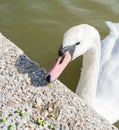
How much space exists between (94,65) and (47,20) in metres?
2.22

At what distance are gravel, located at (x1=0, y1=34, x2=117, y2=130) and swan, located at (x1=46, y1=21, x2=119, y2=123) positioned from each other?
0.47 feet

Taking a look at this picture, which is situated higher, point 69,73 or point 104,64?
point 104,64

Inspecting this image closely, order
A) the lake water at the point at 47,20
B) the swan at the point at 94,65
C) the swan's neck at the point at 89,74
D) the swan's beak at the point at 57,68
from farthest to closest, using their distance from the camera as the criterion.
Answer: the lake water at the point at 47,20 < the swan's neck at the point at 89,74 < the swan at the point at 94,65 < the swan's beak at the point at 57,68

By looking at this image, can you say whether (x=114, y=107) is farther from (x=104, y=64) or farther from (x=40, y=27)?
(x=40, y=27)

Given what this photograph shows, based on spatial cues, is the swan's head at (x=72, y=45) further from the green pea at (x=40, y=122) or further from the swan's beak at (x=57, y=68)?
the green pea at (x=40, y=122)

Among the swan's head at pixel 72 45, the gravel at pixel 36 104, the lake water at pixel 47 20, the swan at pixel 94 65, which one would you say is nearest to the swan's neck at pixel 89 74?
the swan at pixel 94 65

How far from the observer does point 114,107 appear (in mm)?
4820

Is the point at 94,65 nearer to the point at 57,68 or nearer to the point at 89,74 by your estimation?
the point at 89,74

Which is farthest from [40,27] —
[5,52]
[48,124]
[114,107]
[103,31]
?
[48,124]

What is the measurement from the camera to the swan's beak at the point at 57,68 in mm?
3374

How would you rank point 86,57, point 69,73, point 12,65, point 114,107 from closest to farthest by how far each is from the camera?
point 12,65
point 86,57
point 114,107
point 69,73

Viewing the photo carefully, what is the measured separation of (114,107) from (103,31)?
5.60 ft

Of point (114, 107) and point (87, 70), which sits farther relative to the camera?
point (114, 107)

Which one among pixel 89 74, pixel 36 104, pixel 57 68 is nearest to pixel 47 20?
pixel 89 74
